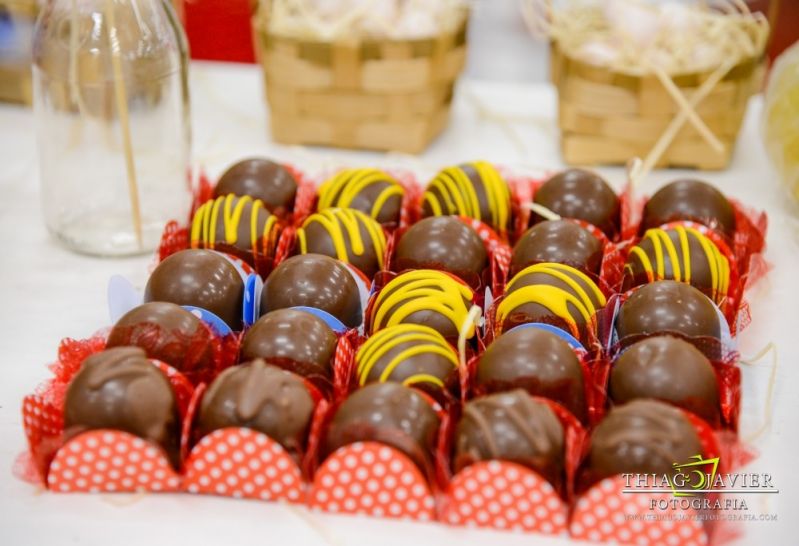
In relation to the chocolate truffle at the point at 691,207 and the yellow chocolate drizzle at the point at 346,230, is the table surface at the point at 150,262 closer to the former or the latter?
the chocolate truffle at the point at 691,207

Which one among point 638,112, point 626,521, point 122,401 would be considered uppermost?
point 638,112

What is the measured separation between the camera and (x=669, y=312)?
4.43 ft

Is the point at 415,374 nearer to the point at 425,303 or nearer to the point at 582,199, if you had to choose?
the point at 425,303

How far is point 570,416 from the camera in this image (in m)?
1.19

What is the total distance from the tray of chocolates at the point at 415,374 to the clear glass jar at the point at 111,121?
0.78 feet

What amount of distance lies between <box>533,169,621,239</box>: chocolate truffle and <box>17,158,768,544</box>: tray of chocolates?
53 mm

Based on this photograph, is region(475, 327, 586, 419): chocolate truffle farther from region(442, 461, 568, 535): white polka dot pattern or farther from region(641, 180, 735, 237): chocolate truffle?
region(641, 180, 735, 237): chocolate truffle

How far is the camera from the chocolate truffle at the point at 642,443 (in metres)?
1.11

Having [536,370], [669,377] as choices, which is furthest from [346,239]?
[669,377]

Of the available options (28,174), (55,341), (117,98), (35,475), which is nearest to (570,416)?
(35,475)

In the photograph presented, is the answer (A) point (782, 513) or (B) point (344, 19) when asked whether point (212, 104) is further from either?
(A) point (782, 513)

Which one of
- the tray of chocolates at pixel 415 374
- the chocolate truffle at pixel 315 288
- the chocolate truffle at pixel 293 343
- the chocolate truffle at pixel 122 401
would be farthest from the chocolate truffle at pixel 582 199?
the chocolate truffle at pixel 122 401

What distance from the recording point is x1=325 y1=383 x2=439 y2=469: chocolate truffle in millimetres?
1143

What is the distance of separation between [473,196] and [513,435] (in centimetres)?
67
